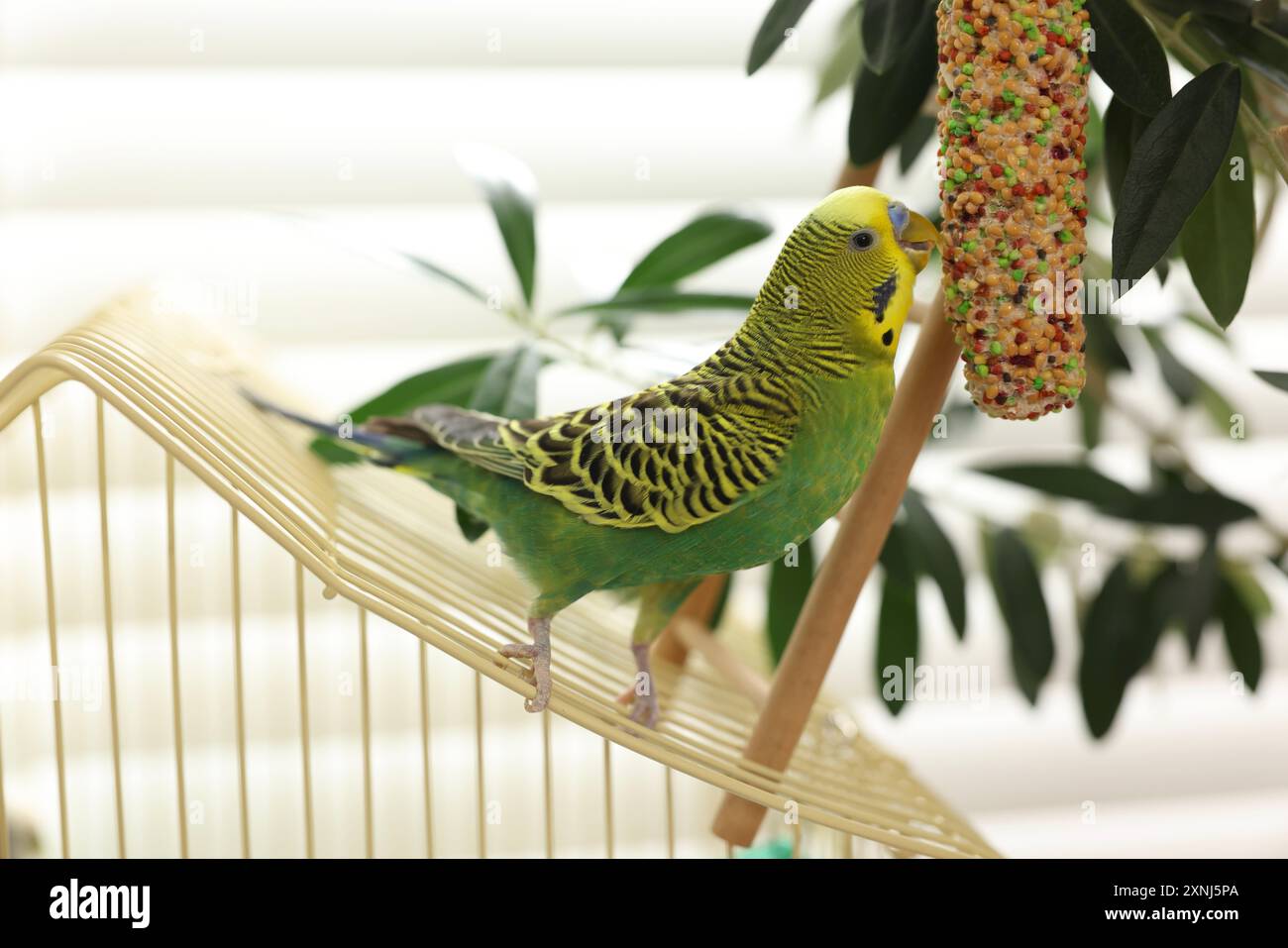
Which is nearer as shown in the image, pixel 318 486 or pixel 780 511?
pixel 780 511

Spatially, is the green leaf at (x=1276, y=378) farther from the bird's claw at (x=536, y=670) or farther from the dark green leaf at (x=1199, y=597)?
the bird's claw at (x=536, y=670)

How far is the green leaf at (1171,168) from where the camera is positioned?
2.30 feet

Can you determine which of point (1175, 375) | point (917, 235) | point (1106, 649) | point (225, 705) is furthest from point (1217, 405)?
point (225, 705)

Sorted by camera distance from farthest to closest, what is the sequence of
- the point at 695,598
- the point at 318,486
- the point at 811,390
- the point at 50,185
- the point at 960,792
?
the point at 960,792 < the point at 50,185 < the point at 695,598 < the point at 318,486 < the point at 811,390

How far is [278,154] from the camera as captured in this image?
179 cm

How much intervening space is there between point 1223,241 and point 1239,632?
0.66 meters

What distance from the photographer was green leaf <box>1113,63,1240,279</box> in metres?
0.70

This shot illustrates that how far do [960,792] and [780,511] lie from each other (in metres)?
1.44

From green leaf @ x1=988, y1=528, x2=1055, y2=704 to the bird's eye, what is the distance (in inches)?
27.1

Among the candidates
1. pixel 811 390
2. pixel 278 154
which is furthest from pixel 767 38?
pixel 278 154

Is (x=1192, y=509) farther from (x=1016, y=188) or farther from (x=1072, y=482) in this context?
(x=1016, y=188)

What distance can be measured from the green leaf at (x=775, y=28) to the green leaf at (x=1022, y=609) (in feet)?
2.33
